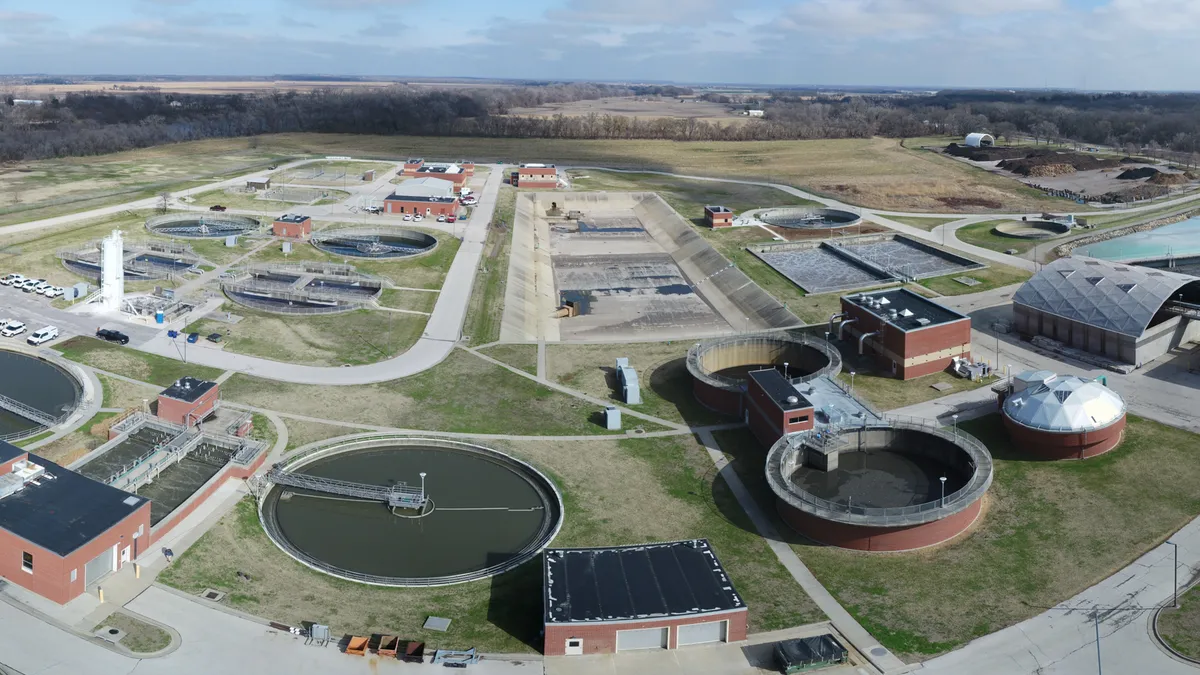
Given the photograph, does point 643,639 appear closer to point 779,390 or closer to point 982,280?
point 779,390

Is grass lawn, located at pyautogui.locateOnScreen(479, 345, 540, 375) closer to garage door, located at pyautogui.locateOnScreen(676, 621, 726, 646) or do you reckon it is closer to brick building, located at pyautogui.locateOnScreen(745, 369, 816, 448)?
brick building, located at pyautogui.locateOnScreen(745, 369, 816, 448)

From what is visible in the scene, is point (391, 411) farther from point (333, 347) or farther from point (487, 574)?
point (487, 574)

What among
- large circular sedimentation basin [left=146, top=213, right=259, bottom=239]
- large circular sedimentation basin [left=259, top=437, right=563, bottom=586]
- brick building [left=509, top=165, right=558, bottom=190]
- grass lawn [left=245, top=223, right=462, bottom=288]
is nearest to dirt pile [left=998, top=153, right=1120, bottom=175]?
brick building [left=509, top=165, right=558, bottom=190]

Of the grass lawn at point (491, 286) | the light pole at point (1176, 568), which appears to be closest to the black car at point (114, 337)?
the grass lawn at point (491, 286)

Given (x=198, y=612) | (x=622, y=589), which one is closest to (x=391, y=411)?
(x=198, y=612)

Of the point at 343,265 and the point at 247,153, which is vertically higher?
the point at 247,153

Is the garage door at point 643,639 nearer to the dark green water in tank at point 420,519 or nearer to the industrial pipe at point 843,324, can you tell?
the dark green water in tank at point 420,519
